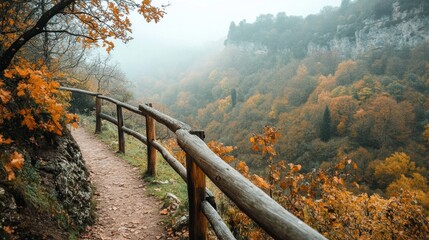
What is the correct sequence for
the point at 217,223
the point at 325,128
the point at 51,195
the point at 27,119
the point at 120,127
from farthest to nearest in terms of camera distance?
1. the point at 325,128
2. the point at 120,127
3. the point at 51,195
4. the point at 27,119
5. the point at 217,223

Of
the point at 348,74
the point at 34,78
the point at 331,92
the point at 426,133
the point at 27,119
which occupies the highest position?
the point at 348,74

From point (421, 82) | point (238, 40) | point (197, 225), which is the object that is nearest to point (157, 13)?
point (197, 225)

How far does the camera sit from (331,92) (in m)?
70.1

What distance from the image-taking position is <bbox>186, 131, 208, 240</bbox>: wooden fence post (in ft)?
8.55

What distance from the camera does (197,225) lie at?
2701mm

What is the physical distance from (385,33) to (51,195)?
355 ft

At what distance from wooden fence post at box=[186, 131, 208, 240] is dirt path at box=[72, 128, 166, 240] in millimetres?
1142

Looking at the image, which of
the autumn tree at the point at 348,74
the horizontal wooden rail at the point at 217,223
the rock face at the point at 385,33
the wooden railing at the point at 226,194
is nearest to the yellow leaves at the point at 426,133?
the autumn tree at the point at 348,74

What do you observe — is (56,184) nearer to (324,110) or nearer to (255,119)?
(324,110)

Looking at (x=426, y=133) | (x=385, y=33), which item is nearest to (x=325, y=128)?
(x=426, y=133)

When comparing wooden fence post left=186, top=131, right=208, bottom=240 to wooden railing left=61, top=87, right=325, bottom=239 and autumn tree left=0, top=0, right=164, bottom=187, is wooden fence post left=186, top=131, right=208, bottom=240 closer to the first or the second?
wooden railing left=61, top=87, right=325, bottom=239

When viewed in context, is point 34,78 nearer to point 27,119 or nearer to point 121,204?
point 27,119

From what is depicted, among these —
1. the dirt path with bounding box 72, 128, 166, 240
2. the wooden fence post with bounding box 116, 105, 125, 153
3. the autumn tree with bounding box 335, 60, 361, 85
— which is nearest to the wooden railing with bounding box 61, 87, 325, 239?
the dirt path with bounding box 72, 128, 166, 240

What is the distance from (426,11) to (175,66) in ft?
427
